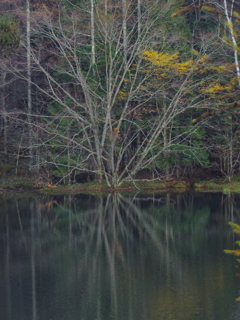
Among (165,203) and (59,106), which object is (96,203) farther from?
(59,106)

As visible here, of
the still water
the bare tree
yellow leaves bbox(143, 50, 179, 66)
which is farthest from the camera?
the bare tree

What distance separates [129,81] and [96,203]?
734 cm

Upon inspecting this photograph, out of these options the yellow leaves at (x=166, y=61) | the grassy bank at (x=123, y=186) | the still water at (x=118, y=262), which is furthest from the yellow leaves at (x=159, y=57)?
the still water at (x=118, y=262)

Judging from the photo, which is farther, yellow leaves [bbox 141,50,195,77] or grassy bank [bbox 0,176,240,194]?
grassy bank [bbox 0,176,240,194]

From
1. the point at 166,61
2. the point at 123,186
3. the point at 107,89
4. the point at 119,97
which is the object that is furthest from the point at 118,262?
the point at 119,97

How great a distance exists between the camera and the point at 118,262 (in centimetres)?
1027

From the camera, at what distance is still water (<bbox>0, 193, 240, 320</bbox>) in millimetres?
7301

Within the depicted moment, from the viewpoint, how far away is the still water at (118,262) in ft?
24.0

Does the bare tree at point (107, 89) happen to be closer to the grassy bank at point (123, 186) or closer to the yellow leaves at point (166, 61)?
the yellow leaves at point (166, 61)

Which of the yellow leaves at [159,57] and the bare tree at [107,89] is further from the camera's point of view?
the bare tree at [107,89]

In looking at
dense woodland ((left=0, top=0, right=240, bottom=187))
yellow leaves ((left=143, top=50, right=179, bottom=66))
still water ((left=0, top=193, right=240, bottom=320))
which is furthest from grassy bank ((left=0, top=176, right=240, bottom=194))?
yellow leaves ((left=143, top=50, right=179, bottom=66))

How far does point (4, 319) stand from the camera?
6.88 m

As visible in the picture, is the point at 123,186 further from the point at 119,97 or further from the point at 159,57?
the point at 159,57

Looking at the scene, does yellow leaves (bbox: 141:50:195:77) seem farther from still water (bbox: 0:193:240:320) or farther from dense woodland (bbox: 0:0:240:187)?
still water (bbox: 0:193:240:320)
